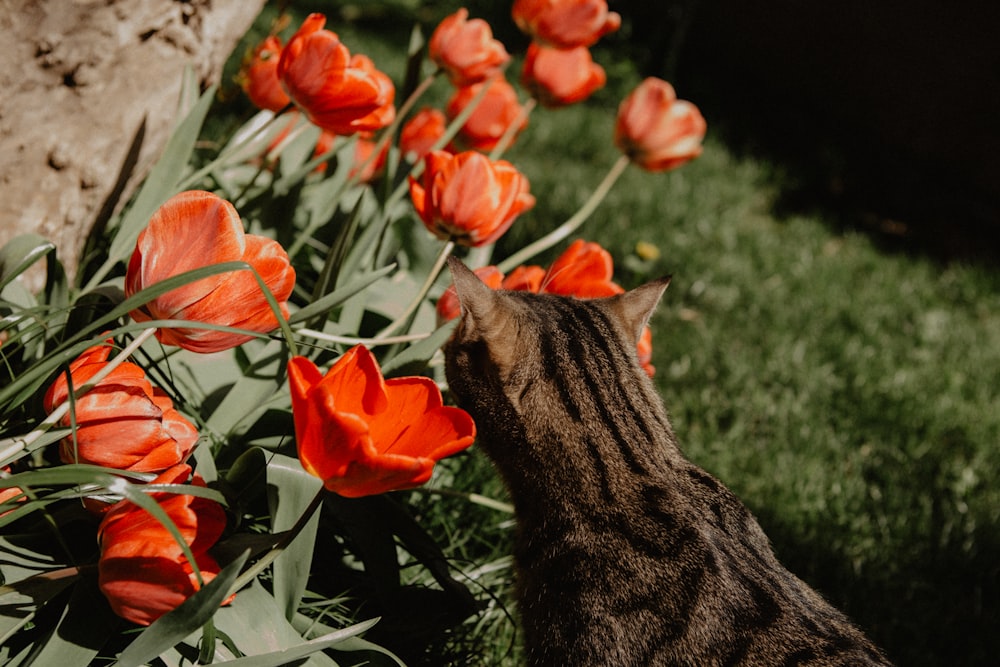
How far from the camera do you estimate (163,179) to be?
173cm

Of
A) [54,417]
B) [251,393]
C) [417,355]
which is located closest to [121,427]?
[54,417]

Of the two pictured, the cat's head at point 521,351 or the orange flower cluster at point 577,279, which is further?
the orange flower cluster at point 577,279

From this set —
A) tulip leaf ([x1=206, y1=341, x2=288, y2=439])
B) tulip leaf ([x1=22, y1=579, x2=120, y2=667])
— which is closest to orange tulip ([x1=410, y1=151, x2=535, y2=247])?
tulip leaf ([x1=206, y1=341, x2=288, y2=439])

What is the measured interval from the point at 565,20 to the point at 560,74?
0.57 feet

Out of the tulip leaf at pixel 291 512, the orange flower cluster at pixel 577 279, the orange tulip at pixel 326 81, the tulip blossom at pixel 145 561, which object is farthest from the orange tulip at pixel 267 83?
the tulip blossom at pixel 145 561

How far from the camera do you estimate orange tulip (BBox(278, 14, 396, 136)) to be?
5.00 ft

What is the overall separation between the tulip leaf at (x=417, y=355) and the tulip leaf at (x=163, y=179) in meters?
0.57

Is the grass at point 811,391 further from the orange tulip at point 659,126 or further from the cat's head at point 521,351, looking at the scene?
the orange tulip at point 659,126

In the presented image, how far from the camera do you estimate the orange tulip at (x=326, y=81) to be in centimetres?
152

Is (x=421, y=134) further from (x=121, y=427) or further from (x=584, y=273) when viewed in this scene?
(x=121, y=427)

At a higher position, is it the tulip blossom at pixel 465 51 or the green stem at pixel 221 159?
the tulip blossom at pixel 465 51

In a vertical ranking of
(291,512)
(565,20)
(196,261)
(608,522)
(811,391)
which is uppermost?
(565,20)

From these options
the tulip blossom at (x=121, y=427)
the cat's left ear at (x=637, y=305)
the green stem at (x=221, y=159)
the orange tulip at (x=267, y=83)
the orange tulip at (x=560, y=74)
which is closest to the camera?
the tulip blossom at (x=121, y=427)

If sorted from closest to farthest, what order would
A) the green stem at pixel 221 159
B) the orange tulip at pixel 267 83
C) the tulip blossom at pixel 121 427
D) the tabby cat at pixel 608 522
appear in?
the tulip blossom at pixel 121 427, the tabby cat at pixel 608 522, the green stem at pixel 221 159, the orange tulip at pixel 267 83
